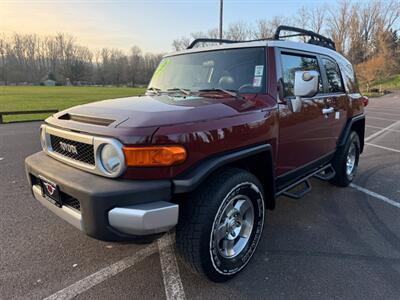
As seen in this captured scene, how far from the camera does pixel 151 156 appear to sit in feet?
7.02

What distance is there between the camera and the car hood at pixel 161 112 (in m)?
2.24

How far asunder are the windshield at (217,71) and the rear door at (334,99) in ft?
4.35

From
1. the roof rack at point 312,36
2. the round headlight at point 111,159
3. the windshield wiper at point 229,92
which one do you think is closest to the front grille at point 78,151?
the round headlight at point 111,159

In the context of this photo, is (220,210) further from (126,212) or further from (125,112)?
(125,112)

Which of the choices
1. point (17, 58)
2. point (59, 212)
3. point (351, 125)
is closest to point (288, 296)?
point (59, 212)

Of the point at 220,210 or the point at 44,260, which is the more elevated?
the point at 220,210

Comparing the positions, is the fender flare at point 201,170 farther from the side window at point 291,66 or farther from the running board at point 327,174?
the running board at point 327,174

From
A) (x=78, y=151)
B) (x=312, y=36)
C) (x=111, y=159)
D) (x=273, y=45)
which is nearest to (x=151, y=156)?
(x=111, y=159)

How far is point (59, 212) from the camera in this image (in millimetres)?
2451

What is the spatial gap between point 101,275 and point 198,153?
1417 millimetres

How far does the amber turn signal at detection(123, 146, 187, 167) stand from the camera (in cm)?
212

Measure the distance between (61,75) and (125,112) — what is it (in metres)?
111

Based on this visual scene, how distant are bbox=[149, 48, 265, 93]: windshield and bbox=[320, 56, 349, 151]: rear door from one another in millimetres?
1326

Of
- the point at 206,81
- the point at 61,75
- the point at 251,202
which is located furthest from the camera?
the point at 61,75
